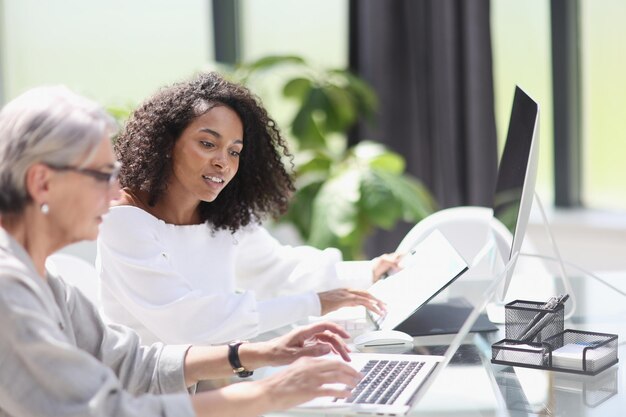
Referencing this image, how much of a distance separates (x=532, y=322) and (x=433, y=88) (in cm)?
235

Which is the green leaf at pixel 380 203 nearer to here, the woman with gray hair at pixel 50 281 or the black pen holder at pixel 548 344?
the black pen holder at pixel 548 344

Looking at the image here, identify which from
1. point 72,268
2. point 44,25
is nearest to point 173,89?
point 72,268

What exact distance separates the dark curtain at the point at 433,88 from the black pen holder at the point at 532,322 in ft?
6.86

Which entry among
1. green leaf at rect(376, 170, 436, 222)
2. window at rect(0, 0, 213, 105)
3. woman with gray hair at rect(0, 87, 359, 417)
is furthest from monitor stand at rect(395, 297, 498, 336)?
window at rect(0, 0, 213, 105)

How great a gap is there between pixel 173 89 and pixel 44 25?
3.51 meters

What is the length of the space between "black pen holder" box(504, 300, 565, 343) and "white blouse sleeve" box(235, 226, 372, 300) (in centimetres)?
57

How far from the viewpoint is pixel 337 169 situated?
12.7 ft

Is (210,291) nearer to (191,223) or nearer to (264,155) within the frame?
(191,223)

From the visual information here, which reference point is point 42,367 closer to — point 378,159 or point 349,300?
point 349,300

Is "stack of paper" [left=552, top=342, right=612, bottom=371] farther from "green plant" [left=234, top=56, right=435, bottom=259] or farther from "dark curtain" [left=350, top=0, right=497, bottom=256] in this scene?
"dark curtain" [left=350, top=0, right=497, bottom=256]

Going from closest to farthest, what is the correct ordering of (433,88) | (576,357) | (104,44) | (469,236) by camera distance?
(576,357) → (469,236) → (433,88) → (104,44)

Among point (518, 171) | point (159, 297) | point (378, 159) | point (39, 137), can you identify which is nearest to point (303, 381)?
point (39, 137)

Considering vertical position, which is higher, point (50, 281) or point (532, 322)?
point (50, 281)

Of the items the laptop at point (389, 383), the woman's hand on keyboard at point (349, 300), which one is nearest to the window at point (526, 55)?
the woman's hand on keyboard at point (349, 300)
